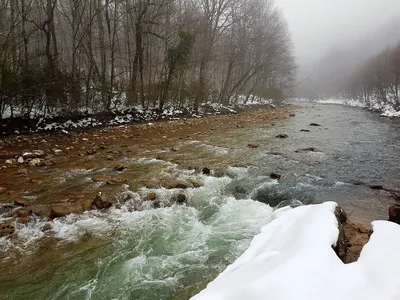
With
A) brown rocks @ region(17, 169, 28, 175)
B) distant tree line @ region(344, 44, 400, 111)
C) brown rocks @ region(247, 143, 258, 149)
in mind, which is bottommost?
brown rocks @ region(17, 169, 28, 175)

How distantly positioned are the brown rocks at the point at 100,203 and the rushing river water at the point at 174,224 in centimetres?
22

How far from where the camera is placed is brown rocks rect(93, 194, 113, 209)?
5770 mm

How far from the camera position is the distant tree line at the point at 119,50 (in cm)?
1271

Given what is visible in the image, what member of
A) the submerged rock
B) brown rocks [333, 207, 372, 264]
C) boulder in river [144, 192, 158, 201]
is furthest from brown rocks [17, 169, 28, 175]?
brown rocks [333, 207, 372, 264]

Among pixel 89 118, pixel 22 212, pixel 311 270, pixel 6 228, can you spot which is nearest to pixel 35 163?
pixel 22 212

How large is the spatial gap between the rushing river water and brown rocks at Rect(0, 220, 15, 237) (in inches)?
6.0

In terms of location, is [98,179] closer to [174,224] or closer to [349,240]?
[174,224]

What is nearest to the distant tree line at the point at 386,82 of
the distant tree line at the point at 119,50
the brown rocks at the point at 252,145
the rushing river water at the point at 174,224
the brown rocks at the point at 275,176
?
the distant tree line at the point at 119,50

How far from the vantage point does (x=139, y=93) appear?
19047 millimetres

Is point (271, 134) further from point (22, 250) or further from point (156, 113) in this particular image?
point (22, 250)

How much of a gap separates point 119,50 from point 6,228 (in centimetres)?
1631

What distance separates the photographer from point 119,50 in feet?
62.2

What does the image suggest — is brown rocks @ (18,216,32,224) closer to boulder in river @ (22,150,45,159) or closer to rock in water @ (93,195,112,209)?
rock in water @ (93,195,112,209)

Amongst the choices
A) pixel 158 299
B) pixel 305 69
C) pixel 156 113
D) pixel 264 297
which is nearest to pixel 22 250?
pixel 158 299
